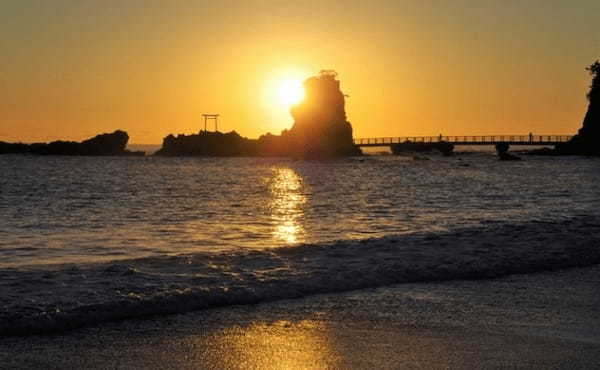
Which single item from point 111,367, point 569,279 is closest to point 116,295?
point 111,367

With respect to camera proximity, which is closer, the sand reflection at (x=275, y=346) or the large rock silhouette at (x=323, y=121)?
the sand reflection at (x=275, y=346)

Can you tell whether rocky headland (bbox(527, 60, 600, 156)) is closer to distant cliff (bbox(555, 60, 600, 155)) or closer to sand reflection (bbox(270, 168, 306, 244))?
distant cliff (bbox(555, 60, 600, 155))

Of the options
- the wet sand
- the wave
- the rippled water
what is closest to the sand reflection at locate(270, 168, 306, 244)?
the rippled water

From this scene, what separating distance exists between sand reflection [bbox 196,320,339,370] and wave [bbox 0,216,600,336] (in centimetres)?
172

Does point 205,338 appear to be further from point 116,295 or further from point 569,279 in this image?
point 569,279

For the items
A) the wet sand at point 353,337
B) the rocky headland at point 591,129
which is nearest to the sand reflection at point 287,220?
the wet sand at point 353,337

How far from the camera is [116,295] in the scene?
1050cm

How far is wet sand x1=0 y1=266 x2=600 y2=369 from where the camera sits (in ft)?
25.2

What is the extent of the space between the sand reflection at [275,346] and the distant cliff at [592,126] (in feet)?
506

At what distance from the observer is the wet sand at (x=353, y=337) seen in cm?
767

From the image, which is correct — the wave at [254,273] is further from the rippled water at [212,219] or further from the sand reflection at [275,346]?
the rippled water at [212,219]

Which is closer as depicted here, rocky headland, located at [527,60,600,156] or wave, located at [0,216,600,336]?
wave, located at [0,216,600,336]

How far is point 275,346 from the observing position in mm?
8219

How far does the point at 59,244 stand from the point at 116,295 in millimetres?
9646
